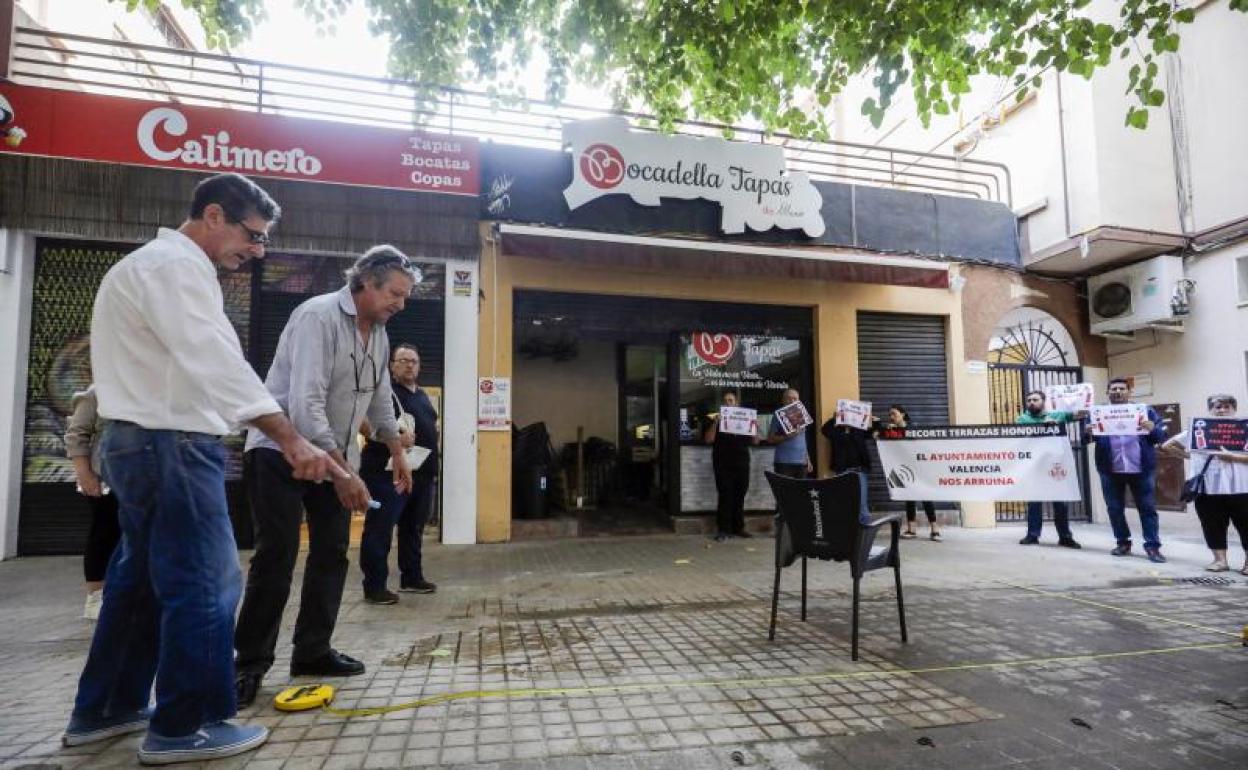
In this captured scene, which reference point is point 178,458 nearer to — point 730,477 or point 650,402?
point 730,477

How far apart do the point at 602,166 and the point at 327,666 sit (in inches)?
276

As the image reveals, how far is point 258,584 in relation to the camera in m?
2.96

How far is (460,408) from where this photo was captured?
8.12 metres

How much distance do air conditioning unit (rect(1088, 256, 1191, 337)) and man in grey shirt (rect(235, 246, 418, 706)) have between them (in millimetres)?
11110

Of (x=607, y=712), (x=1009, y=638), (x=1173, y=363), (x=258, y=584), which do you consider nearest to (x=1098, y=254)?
(x=1173, y=363)

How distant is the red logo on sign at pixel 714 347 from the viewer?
9.38 metres

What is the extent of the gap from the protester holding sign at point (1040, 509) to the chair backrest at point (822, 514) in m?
5.39

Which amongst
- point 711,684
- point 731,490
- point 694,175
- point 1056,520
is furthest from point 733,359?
point 711,684

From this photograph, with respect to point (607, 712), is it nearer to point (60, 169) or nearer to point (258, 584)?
point (258, 584)

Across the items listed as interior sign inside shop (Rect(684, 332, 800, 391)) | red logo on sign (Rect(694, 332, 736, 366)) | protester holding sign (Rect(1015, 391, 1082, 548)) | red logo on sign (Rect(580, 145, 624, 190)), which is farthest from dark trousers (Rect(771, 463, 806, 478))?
red logo on sign (Rect(580, 145, 624, 190))

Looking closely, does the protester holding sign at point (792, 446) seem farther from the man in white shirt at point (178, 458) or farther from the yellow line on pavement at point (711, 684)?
the man in white shirt at point (178, 458)

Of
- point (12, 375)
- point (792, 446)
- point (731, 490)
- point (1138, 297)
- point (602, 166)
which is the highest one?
point (602, 166)

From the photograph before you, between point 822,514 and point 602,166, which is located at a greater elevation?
point 602,166

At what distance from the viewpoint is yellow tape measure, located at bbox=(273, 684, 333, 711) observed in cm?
282
